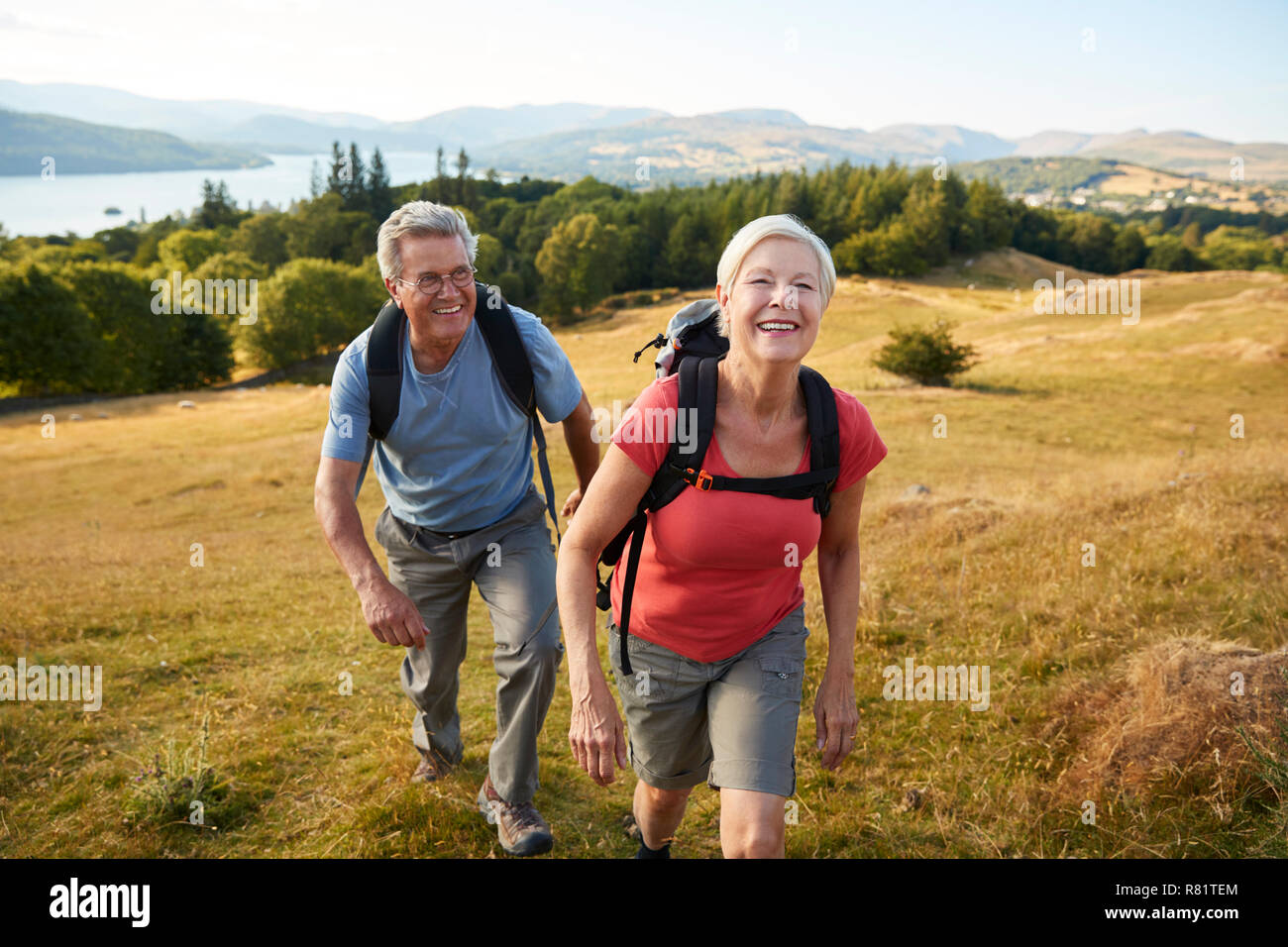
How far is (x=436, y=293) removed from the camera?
399cm

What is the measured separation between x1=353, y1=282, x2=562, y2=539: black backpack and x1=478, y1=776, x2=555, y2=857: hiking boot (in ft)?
4.62

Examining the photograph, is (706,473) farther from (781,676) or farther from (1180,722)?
(1180,722)

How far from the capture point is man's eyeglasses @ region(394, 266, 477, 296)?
3.96 metres

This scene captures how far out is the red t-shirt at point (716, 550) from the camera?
2.82 m

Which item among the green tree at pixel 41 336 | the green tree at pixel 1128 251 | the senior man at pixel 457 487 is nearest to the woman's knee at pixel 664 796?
the senior man at pixel 457 487

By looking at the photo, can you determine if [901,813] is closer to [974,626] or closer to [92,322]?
[974,626]

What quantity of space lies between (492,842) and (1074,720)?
3471mm

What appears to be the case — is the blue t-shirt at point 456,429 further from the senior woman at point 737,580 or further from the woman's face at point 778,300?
the woman's face at point 778,300

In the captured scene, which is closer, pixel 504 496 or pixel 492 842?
pixel 492 842

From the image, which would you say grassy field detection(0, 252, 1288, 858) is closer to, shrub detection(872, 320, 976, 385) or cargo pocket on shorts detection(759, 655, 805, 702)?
cargo pocket on shorts detection(759, 655, 805, 702)

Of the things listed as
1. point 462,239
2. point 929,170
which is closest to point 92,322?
point 462,239

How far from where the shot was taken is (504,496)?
4.35 metres

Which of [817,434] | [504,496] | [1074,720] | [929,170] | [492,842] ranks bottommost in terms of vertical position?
[492,842]

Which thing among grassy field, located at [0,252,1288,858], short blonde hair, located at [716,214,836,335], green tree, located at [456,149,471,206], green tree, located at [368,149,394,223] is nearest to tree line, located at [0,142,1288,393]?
green tree, located at [368,149,394,223]
